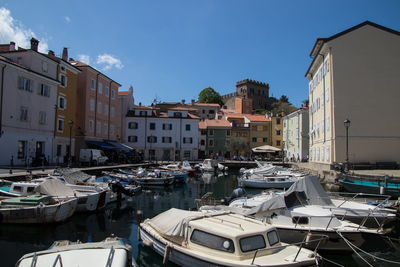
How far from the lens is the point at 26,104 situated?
3147cm

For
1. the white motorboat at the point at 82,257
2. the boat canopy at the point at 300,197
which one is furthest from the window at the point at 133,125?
the white motorboat at the point at 82,257

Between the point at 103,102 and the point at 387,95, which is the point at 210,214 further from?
the point at 103,102

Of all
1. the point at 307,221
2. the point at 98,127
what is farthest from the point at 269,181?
the point at 98,127

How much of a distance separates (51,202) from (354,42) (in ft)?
116

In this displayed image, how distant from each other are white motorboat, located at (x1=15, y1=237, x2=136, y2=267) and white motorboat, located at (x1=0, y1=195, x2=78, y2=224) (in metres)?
7.98

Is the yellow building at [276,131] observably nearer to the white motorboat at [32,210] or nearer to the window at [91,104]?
the window at [91,104]

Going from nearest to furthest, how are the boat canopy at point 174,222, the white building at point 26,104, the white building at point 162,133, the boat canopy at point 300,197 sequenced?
the boat canopy at point 174,222 < the boat canopy at point 300,197 < the white building at point 26,104 < the white building at point 162,133

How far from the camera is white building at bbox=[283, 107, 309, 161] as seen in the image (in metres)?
60.3

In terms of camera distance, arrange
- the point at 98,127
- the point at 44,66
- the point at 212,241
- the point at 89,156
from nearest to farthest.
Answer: the point at 212,241, the point at 44,66, the point at 89,156, the point at 98,127

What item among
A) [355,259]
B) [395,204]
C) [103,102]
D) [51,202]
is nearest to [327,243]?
[355,259]

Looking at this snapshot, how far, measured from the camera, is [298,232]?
11.6m

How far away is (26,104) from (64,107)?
6883 millimetres

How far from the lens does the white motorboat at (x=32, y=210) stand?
47.0 ft

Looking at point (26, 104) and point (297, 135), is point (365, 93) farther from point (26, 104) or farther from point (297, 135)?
point (26, 104)
